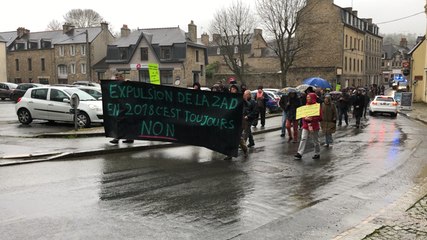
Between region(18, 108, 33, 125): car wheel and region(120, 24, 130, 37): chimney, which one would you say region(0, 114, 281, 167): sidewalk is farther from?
region(120, 24, 130, 37): chimney

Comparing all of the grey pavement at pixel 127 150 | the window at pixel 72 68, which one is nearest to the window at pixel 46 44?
the window at pixel 72 68

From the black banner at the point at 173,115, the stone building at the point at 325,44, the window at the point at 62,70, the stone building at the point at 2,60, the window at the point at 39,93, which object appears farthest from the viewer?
the window at the point at 62,70

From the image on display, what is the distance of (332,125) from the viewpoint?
44.8 feet

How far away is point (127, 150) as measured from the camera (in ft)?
38.6

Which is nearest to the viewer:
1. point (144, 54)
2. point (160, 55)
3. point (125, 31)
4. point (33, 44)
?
point (160, 55)

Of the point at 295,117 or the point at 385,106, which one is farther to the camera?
the point at 385,106

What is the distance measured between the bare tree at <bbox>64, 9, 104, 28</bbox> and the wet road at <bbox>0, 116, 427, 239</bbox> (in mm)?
82177

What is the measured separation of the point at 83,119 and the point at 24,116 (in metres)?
2.91

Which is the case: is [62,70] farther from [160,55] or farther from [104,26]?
[160,55]

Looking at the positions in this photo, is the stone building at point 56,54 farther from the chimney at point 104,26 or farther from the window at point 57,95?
the window at point 57,95

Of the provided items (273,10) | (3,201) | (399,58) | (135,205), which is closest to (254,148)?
(135,205)

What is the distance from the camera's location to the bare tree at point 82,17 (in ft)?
285

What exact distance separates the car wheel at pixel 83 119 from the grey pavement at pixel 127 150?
173 cm

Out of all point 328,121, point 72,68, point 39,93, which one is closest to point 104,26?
point 72,68
